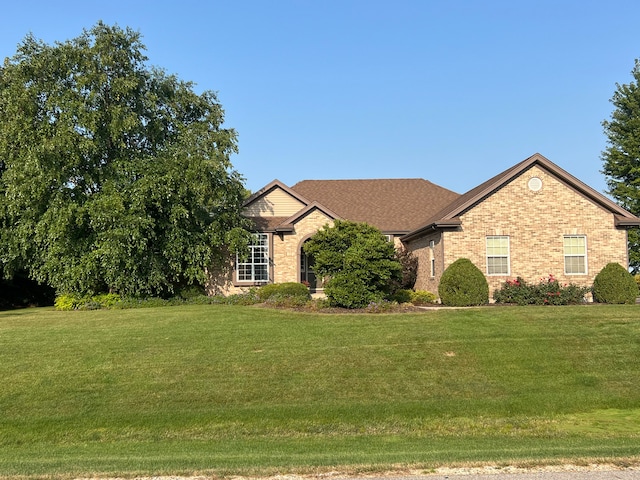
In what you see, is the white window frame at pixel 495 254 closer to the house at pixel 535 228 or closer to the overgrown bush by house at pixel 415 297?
the house at pixel 535 228

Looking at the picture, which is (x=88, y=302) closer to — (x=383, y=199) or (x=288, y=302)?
(x=288, y=302)

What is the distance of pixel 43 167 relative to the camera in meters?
21.2

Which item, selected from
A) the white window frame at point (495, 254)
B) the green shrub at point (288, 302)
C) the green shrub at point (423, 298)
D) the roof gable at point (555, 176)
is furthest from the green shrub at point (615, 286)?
the green shrub at point (288, 302)

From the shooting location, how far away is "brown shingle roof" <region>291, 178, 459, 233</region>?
29641 mm

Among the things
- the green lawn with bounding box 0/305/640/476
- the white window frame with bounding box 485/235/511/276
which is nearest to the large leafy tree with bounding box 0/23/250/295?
the green lawn with bounding box 0/305/640/476

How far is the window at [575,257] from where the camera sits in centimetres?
2208

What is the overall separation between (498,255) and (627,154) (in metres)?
21.8

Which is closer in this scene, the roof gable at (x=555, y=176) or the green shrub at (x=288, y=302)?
the green shrub at (x=288, y=302)

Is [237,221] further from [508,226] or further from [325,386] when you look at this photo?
[325,386]

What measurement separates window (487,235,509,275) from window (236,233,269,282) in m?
10.3

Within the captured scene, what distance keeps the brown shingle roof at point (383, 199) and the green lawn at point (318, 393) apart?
13.4 metres

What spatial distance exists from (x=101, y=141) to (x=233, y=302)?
861 centimetres

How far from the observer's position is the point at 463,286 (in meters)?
19.9

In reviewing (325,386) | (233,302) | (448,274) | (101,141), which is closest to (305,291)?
(233,302)
